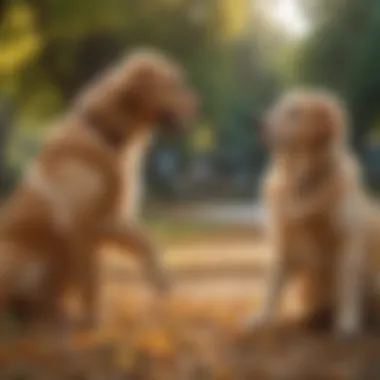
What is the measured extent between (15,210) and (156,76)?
0.35 meters

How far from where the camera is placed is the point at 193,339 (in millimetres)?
1334

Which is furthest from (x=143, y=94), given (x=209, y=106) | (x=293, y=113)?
(x=293, y=113)

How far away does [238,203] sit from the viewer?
1.36 meters

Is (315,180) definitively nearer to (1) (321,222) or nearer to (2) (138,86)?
(1) (321,222)

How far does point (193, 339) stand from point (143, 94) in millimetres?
437

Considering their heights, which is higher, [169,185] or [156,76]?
[156,76]

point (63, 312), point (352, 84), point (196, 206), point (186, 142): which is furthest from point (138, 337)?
point (352, 84)

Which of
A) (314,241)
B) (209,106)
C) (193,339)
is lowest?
(193,339)

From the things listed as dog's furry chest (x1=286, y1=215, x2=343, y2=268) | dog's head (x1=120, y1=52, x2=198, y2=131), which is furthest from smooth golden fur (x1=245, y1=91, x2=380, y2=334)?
dog's head (x1=120, y1=52, x2=198, y2=131)

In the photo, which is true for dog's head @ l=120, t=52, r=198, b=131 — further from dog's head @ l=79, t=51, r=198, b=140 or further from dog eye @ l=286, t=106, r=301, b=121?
dog eye @ l=286, t=106, r=301, b=121

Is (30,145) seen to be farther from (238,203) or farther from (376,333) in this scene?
(376,333)

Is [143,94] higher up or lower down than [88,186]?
higher up

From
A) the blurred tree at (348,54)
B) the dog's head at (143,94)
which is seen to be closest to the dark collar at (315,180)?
the blurred tree at (348,54)

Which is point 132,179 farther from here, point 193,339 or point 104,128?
point 193,339
